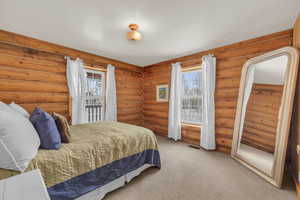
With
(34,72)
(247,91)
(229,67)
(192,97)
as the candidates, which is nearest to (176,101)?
(192,97)

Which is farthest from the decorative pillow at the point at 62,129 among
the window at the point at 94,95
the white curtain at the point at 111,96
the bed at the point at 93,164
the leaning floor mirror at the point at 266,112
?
the leaning floor mirror at the point at 266,112

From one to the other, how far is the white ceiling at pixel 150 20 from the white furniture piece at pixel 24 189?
72.3 inches

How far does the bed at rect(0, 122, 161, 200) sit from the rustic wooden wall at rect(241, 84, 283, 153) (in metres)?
1.79

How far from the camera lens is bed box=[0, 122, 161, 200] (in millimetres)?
1164

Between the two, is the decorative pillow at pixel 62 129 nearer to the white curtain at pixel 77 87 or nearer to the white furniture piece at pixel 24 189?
the white furniture piece at pixel 24 189

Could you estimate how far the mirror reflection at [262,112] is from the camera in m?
1.85

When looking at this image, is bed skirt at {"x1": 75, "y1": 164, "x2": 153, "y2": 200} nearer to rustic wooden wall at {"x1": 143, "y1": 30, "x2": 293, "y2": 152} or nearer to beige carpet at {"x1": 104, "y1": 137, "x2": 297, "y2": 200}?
beige carpet at {"x1": 104, "y1": 137, "x2": 297, "y2": 200}

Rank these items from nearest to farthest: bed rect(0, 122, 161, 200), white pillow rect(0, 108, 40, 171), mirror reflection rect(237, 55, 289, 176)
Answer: white pillow rect(0, 108, 40, 171)
bed rect(0, 122, 161, 200)
mirror reflection rect(237, 55, 289, 176)

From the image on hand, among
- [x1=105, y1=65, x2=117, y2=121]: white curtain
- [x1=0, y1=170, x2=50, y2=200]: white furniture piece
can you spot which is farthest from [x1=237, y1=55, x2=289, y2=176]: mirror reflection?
[x1=105, y1=65, x2=117, y2=121]: white curtain

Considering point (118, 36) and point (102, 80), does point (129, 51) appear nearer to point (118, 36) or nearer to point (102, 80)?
point (118, 36)

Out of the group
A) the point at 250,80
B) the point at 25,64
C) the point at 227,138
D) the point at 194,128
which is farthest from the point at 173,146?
the point at 25,64

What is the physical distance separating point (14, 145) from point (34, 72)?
2146 millimetres

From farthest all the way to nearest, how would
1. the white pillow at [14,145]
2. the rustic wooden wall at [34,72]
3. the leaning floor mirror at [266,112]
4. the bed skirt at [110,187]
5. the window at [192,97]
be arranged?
1. the window at [192,97]
2. the rustic wooden wall at [34,72]
3. the leaning floor mirror at [266,112]
4. the bed skirt at [110,187]
5. the white pillow at [14,145]

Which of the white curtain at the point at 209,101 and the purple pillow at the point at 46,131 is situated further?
the white curtain at the point at 209,101
